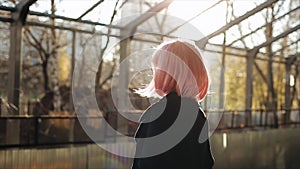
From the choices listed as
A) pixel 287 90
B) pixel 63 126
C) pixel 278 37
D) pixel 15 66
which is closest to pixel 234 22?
pixel 278 37

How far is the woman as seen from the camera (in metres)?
1.38

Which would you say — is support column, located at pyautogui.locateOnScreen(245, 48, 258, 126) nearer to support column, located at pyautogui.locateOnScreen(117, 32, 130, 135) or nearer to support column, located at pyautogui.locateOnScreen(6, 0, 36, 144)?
support column, located at pyautogui.locateOnScreen(117, 32, 130, 135)

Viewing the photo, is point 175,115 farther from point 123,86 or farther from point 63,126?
point 123,86

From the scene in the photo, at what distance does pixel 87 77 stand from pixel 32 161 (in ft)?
16.2

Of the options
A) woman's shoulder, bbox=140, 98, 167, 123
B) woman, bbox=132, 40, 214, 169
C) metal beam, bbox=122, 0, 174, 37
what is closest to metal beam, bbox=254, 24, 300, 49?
metal beam, bbox=122, 0, 174, 37

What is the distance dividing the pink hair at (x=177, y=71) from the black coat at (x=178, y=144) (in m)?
0.03

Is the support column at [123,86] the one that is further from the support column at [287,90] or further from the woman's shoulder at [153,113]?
the woman's shoulder at [153,113]

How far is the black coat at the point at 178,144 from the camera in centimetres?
138

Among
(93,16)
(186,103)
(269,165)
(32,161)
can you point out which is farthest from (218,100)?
(186,103)

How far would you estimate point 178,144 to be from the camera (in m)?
1.43

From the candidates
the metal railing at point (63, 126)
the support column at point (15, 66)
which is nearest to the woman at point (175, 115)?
the metal railing at point (63, 126)

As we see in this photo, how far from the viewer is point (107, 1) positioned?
7234mm

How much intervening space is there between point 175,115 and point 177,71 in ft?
0.44

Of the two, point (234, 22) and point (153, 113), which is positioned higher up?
point (234, 22)
